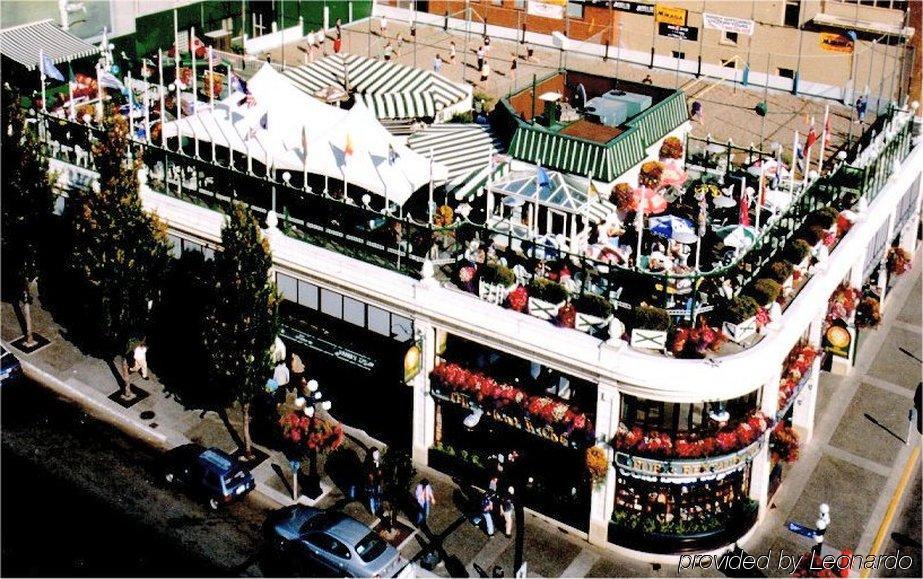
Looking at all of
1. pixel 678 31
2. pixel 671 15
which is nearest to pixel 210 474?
pixel 678 31

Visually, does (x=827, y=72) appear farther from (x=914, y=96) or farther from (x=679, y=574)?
(x=679, y=574)

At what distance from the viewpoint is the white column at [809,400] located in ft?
150

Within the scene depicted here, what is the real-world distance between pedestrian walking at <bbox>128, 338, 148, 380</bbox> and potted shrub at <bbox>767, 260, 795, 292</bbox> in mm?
24487

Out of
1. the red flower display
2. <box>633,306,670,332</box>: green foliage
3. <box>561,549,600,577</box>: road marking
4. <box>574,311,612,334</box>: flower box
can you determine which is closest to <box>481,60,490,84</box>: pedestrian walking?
the red flower display

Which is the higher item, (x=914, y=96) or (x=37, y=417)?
(x=914, y=96)

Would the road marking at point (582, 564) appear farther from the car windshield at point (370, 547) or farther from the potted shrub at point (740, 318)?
the potted shrub at point (740, 318)

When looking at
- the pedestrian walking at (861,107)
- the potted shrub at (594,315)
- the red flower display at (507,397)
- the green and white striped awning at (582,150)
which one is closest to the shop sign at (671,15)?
the pedestrian walking at (861,107)

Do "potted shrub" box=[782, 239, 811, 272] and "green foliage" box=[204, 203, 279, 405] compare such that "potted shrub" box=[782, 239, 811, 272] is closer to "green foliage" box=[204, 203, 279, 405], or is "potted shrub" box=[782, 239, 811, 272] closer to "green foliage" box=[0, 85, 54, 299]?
"green foliage" box=[204, 203, 279, 405]

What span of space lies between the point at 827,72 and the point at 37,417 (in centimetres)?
5779

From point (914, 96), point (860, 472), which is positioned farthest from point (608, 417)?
point (914, 96)

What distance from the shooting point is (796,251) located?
139 feet

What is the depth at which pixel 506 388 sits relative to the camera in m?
41.3

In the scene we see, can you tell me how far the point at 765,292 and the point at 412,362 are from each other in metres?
12.2

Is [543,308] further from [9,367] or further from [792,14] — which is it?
[792,14]
